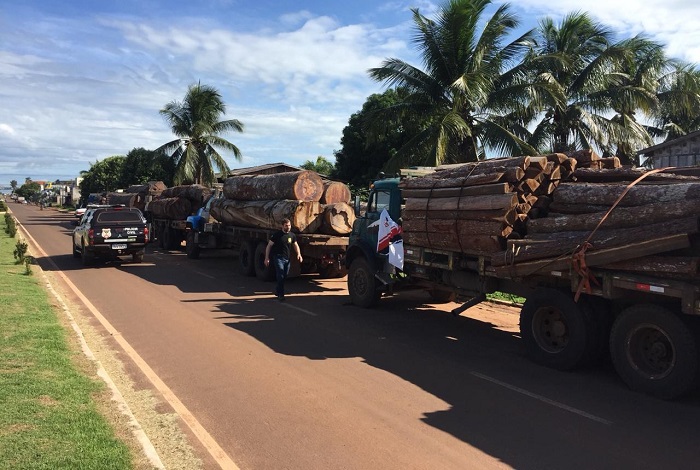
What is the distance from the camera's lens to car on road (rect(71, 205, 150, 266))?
16688 mm

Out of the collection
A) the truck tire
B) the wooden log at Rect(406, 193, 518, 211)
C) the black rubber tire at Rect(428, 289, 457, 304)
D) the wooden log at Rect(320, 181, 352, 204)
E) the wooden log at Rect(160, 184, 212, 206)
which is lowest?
the black rubber tire at Rect(428, 289, 457, 304)

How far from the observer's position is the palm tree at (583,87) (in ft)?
67.4

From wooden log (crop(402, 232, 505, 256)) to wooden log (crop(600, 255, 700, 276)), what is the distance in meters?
1.77

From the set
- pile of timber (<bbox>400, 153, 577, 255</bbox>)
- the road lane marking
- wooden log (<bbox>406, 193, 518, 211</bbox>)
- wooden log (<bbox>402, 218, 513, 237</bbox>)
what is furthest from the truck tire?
pile of timber (<bbox>400, 153, 577, 255</bbox>)

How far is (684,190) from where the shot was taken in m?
5.88

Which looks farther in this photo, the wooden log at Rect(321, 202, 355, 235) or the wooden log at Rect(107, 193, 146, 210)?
the wooden log at Rect(107, 193, 146, 210)

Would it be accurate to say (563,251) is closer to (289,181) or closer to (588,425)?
(588,425)

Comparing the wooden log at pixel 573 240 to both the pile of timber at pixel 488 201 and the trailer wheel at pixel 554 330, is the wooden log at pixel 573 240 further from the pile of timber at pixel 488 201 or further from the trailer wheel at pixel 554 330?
the trailer wheel at pixel 554 330

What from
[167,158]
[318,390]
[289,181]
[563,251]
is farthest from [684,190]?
[167,158]

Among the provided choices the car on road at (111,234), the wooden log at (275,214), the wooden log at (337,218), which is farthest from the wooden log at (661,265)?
the car on road at (111,234)

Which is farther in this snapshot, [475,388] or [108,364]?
[108,364]

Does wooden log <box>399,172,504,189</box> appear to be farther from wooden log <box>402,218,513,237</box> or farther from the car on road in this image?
the car on road

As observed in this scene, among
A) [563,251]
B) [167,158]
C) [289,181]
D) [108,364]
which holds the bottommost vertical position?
[108,364]

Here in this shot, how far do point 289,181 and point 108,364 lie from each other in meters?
8.15
